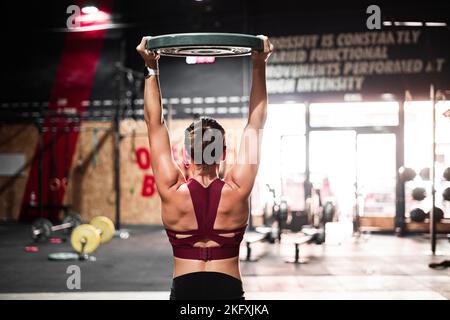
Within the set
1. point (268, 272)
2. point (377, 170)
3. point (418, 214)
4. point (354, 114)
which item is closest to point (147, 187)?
point (354, 114)

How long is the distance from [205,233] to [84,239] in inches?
196

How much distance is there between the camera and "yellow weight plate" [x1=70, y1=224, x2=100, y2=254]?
630cm

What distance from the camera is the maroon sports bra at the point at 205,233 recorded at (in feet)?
5.33

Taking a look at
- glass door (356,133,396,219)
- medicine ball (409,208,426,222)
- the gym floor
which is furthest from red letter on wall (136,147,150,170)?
medicine ball (409,208,426,222)

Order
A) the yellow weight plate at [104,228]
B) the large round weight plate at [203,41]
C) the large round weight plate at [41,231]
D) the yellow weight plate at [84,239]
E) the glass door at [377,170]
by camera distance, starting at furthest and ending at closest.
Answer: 1. the glass door at [377,170]
2. the large round weight plate at [41,231]
3. the yellow weight plate at [104,228]
4. the yellow weight plate at [84,239]
5. the large round weight plate at [203,41]

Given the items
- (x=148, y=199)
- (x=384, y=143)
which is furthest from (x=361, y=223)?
(x=148, y=199)

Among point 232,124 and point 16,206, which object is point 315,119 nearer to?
point 232,124

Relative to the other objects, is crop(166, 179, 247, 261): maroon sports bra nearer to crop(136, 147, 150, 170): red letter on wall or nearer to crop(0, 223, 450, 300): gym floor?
crop(0, 223, 450, 300): gym floor

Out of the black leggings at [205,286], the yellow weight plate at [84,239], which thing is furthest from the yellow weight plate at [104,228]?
the black leggings at [205,286]

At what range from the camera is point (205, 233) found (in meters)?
1.63

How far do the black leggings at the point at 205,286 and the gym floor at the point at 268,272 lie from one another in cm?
286

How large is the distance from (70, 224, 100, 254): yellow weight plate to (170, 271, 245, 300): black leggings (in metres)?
4.84

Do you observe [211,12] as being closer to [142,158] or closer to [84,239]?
[142,158]

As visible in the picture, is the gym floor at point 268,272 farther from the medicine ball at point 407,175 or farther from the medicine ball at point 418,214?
the medicine ball at point 407,175
